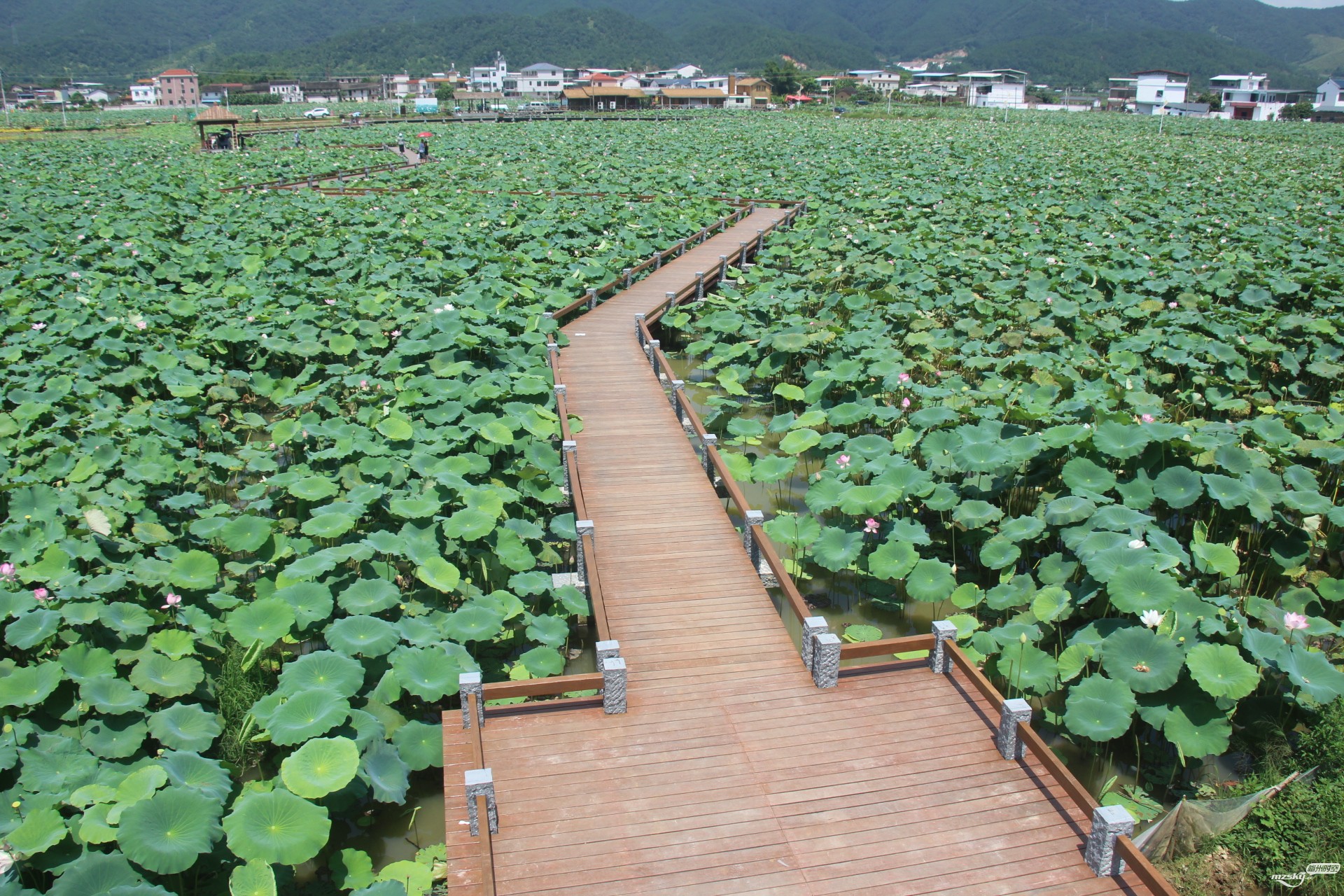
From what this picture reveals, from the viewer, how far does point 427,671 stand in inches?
196

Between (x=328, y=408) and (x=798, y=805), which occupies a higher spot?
(x=328, y=408)

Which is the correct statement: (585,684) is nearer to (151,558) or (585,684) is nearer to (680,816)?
(680,816)

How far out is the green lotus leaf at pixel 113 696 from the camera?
15.0 ft

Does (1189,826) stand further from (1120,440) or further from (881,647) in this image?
(1120,440)

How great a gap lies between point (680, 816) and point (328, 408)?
6.32 meters

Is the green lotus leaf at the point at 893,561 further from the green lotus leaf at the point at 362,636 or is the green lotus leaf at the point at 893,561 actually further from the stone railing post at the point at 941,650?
the green lotus leaf at the point at 362,636

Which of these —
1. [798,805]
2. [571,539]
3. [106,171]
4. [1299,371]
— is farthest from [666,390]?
[106,171]

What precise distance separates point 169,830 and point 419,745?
124 centimetres

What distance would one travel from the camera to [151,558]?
586cm

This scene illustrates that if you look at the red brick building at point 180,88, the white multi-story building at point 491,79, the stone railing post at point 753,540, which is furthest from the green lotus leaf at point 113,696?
the white multi-story building at point 491,79

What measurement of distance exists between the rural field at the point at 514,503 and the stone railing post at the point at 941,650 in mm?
520

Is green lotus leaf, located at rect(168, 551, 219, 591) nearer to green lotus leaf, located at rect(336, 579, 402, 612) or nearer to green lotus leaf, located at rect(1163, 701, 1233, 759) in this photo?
green lotus leaf, located at rect(336, 579, 402, 612)

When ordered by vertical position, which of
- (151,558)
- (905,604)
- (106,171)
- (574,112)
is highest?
(574,112)

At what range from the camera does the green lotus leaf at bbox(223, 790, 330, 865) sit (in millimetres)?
3709
